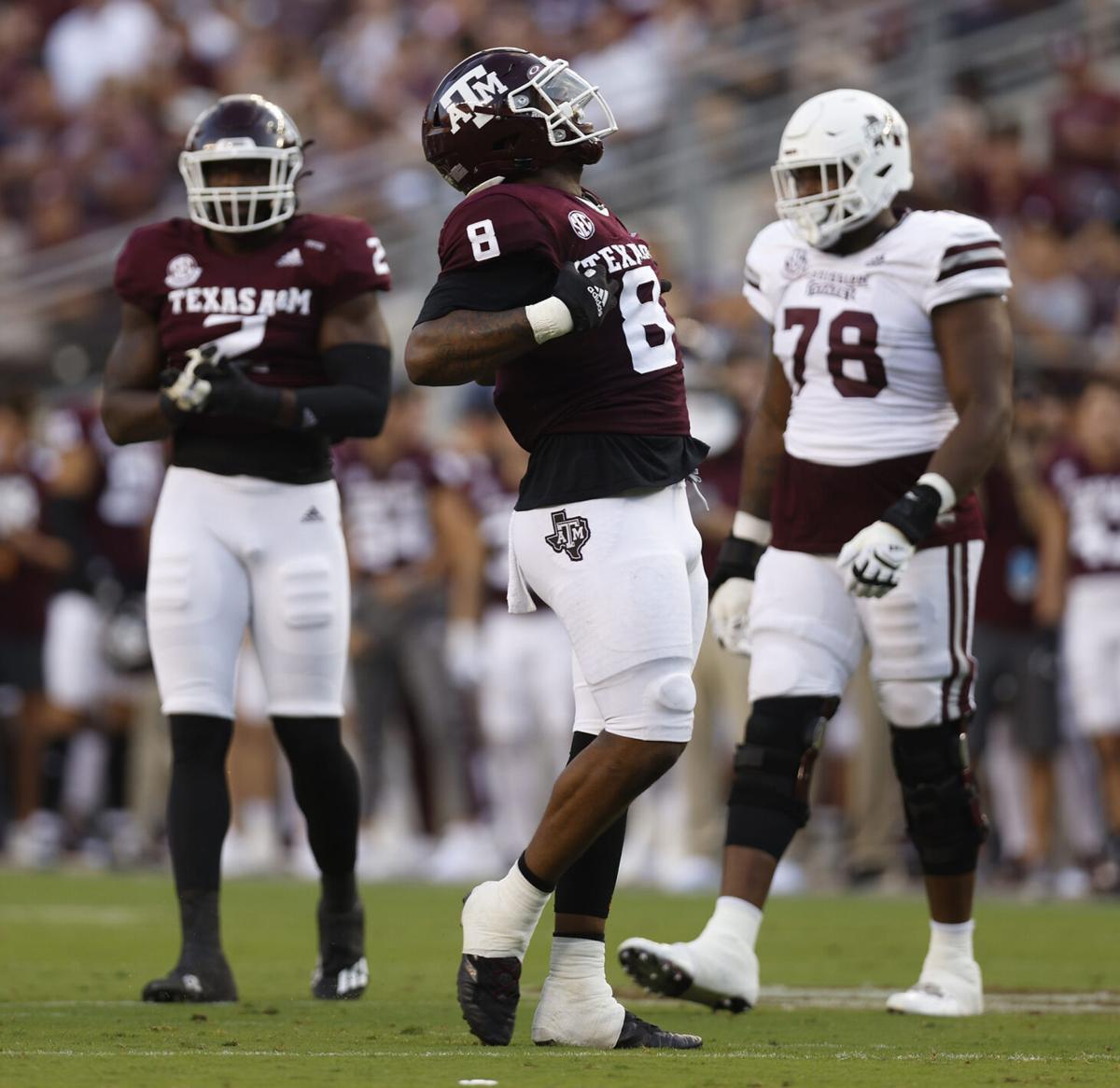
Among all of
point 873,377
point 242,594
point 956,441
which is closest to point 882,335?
point 873,377

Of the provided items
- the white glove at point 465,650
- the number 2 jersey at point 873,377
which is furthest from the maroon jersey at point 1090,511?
the number 2 jersey at point 873,377

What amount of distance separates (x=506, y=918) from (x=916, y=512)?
1339mm

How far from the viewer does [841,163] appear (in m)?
5.36

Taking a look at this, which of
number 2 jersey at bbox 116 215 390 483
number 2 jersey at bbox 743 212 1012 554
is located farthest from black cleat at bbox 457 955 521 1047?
number 2 jersey at bbox 116 215 390 483

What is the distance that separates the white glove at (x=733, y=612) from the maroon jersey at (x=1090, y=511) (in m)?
4.29

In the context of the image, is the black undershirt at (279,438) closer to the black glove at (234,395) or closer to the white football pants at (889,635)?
the black glove at (234,395)

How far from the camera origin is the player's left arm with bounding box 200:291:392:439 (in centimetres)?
529

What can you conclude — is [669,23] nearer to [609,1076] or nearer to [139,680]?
[139,680]

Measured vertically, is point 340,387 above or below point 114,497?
below

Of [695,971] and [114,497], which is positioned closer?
[695,971]

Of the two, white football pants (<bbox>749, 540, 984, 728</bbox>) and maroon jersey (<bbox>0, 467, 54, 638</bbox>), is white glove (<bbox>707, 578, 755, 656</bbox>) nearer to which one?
white football pants (<bbox>749, 540, 984, 728</bbox>)

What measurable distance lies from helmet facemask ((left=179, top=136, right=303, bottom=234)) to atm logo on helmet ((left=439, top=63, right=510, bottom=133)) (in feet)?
3.88

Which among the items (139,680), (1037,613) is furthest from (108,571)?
(1037,613)

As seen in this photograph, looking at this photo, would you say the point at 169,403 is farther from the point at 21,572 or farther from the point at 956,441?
the point at 21,572
